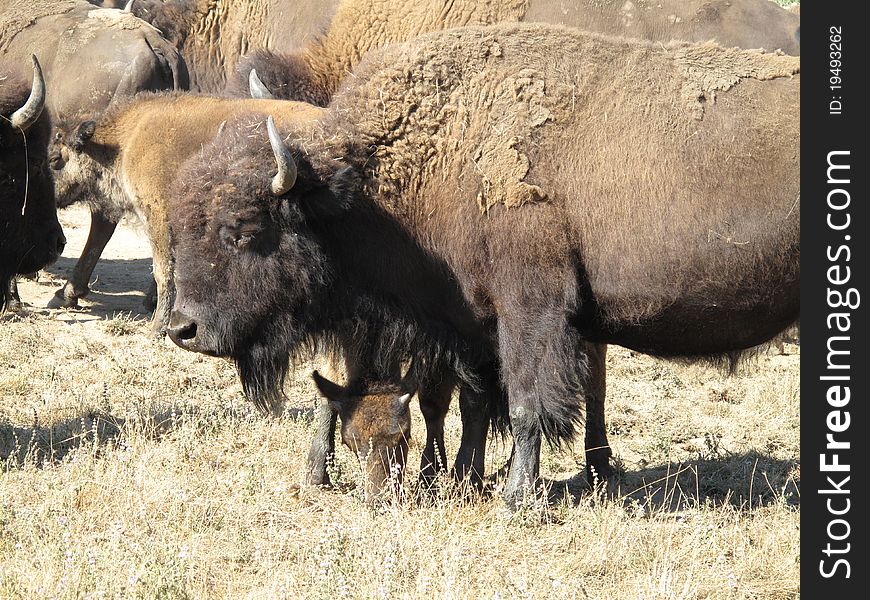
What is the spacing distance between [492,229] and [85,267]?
604 cm

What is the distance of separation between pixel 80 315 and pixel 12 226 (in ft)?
11.8

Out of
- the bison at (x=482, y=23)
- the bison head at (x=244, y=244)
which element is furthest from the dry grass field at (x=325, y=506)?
the bison head at (x=244, y=244)

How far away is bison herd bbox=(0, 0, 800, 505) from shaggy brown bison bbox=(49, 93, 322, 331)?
5.21 ft

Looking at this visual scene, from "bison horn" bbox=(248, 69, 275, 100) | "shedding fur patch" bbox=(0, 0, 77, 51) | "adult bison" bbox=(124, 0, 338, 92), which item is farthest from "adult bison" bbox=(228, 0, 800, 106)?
"shedding fur patch" bbox=(0, 0, 77, 51)

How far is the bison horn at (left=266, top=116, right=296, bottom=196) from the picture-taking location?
16.7 ft

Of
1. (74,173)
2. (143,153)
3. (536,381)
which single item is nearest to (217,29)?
(74,173)

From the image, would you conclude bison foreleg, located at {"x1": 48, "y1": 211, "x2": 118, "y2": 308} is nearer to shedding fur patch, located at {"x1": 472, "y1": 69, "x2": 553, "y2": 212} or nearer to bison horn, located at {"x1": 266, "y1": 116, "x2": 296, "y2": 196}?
bison horn, located at {"x1": 266, "y1": 116, "x2": 296, "y2": 196}

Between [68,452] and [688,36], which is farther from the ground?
[688,36]

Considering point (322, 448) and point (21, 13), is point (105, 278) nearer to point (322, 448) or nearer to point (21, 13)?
point (21, 13)

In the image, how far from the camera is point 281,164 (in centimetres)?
511

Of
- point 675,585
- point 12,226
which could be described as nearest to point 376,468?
point 675,585

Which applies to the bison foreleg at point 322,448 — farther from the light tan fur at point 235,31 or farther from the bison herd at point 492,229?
the light tan fur at point 235,31

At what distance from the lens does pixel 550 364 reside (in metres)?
5.39
